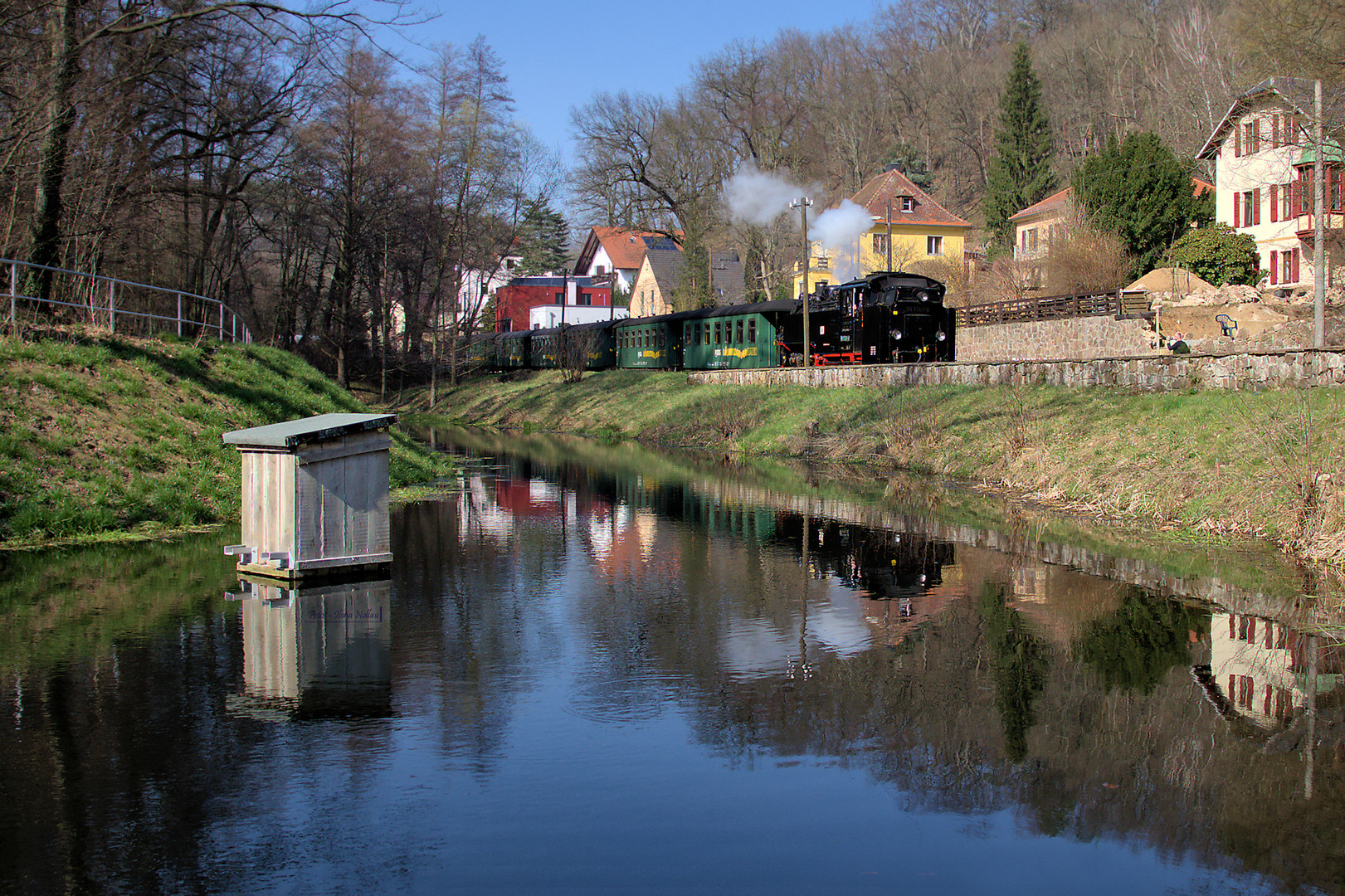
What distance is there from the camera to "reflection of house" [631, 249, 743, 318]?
78.7 m

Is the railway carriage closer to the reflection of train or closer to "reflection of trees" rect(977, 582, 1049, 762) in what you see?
the reflection of train

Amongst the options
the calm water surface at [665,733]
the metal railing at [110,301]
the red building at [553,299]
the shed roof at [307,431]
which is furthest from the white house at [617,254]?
the calm water surface at [665,733]

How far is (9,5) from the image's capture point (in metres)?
16.4

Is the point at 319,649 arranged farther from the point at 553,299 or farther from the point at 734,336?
the point at 553,299

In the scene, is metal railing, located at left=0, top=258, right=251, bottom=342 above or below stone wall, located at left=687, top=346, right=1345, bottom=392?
above

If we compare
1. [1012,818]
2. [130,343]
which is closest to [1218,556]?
[1012,818]

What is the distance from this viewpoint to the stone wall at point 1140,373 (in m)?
17.4

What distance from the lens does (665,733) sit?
6379 mm

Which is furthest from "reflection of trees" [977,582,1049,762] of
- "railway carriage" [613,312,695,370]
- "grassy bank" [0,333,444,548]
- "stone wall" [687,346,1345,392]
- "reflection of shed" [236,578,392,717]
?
"railway carriage" [613,312,695,370]

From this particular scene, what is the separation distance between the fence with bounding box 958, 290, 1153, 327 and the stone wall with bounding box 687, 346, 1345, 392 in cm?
831

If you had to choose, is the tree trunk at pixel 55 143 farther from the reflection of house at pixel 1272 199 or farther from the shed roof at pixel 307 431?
the reflection of house at pixel 1272 199

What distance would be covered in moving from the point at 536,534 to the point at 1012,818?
10.0 meters

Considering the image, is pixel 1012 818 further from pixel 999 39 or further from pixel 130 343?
pixel 999 39

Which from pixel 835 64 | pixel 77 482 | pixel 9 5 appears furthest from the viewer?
pixel 835 64
